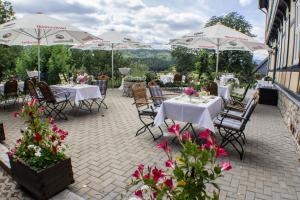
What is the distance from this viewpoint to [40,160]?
108 inches

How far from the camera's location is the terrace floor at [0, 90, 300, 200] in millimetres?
3014

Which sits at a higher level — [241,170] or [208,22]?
[208,22]

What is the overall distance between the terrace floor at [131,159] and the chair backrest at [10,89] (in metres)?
0.89

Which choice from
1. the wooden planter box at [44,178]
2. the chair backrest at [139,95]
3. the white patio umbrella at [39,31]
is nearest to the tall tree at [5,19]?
the white patio umbrella at [39,31]

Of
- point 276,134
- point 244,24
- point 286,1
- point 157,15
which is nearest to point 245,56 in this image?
point 244,24

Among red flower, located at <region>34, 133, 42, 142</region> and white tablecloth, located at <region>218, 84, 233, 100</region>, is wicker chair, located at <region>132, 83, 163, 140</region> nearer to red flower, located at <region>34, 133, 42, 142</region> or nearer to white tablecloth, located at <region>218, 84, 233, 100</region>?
red flower, located at <region>34, 133, 42, 142</region>

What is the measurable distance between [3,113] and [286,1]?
931 centimetres

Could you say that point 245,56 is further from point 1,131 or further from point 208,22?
point 1,131

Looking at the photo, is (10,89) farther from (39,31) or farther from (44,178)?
(44,178)

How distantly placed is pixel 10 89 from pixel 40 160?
5355 millimetres

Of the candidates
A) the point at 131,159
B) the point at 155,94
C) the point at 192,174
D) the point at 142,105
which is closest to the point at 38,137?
the point at 131,159

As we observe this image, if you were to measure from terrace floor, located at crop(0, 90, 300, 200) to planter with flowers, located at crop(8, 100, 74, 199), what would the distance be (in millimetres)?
231

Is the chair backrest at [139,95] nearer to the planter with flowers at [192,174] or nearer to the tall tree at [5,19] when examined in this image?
the planter with flowers at [192,174]

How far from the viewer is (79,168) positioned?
140 inches
